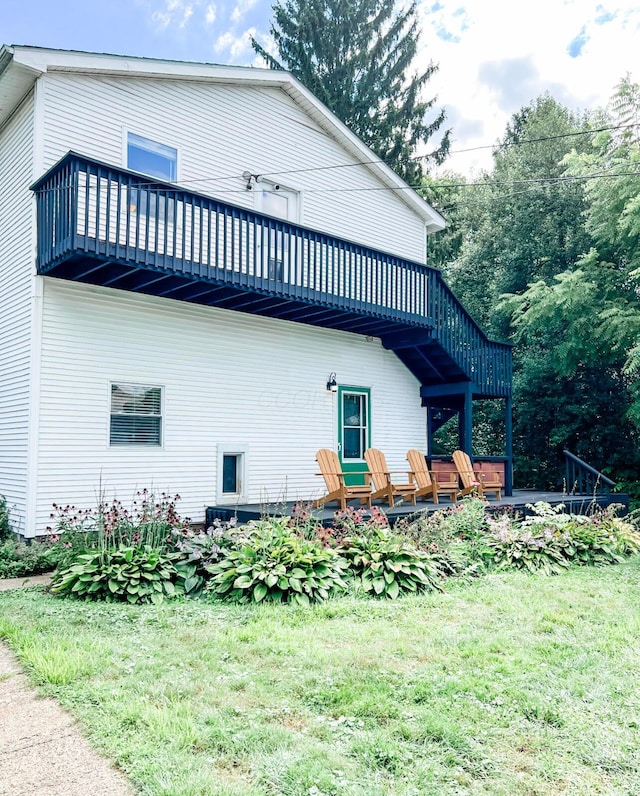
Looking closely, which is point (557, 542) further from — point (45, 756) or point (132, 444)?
point (45, 756)

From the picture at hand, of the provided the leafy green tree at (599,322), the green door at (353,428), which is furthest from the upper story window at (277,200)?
the leafy green tree at (599,322)

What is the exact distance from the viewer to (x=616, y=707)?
129 inches

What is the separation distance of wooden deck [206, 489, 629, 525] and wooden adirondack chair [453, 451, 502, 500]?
0.87 ft

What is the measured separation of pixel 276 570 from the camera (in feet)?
18.0

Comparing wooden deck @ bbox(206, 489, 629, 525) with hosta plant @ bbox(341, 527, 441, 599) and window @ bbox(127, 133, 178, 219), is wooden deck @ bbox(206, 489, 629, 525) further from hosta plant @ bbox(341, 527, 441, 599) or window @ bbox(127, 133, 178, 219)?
window @ bbox(127, 133, 178, 219)

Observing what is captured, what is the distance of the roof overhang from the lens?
7.54 meters

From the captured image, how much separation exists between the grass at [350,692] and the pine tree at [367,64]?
17.4m

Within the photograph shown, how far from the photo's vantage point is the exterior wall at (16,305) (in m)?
7.63

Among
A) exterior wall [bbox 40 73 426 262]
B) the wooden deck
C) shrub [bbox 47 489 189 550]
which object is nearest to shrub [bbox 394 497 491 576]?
the wooden deck

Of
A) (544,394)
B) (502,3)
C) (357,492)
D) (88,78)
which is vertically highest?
(502,3)

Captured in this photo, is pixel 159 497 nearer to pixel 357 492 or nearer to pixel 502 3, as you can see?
pixel 357 492

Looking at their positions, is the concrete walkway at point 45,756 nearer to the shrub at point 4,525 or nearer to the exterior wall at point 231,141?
the shrub at point 4,525

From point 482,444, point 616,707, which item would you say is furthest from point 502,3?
point 616,707

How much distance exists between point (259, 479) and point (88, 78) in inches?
243
